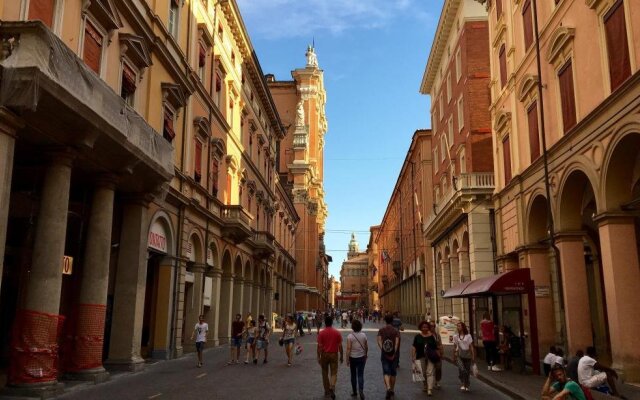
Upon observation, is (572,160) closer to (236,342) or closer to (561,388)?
(561,388)

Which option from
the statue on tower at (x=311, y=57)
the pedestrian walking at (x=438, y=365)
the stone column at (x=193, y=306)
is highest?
the statue on tower at (x=311, y=57)

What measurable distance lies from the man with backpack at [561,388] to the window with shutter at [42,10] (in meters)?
11.8

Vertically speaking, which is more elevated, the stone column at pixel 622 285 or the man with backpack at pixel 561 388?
the stone column at pixel 622 285

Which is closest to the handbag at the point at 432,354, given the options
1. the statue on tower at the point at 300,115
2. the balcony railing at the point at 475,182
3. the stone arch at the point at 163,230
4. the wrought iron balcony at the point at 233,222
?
the stone arch at the point at 163,230

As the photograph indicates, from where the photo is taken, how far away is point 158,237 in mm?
19188

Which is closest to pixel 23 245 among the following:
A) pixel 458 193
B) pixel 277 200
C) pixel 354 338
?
pixel 354 338

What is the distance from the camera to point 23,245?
55.5 feet

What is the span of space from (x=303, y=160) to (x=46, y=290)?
6113cm

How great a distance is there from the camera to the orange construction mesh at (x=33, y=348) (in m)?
11.2

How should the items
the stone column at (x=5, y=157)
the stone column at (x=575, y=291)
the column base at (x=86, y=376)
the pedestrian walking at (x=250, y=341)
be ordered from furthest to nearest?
the pedestrian walking at (x=250, y=341), the stone column at (x=575, y=291), the column base at (x=86, y=376), the stone column at (x=5, y=157)

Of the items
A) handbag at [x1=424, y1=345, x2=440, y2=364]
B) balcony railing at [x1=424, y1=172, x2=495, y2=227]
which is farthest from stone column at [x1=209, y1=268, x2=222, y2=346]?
handbag at [x1=424, y1=345, x2=440, y2=364]

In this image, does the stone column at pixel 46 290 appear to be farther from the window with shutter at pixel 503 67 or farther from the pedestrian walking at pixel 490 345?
the window with shutter at pixel 503 67

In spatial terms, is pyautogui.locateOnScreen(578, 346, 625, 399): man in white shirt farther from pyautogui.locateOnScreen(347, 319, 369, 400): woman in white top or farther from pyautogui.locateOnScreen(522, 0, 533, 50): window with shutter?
pyautogui.locateOnScreen(522, 0, 533, 50): window with shutter

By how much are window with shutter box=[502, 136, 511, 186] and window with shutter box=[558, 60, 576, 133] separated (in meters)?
5.81
